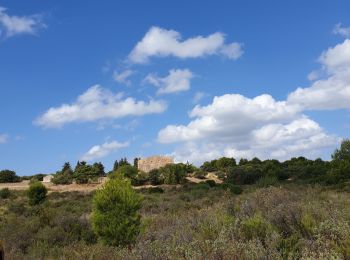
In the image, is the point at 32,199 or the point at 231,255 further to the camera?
the point at 32,199

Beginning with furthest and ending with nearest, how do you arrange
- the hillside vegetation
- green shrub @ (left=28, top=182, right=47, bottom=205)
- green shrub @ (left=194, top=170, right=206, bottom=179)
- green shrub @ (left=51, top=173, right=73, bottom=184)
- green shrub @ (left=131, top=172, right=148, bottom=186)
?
green shrub @ (left=194, top=170, right=206, bottom=179), green shrub @ (left=51, top=173, right=73, bottom=184), green shrub @ (left=131, top=172, right=148, bottom=186), green shrub @ (left=28, top=182, right=47, bottom=205), the hillside vegetation

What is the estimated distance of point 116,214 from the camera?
1384cm

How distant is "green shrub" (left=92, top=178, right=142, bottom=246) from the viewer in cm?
1340

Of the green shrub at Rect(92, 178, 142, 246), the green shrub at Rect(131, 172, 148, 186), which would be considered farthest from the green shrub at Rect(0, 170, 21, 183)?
the green shrub at Rect(92, 178, 142, 246)

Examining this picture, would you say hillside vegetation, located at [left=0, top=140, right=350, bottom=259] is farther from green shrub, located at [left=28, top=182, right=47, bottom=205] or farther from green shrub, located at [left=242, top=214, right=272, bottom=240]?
green shrub, located at [left=28, top=182, right=47, bottom=205]

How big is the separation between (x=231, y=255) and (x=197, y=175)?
6201cm

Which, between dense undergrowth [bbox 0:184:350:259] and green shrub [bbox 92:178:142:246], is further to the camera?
green shrub [bbox 92:178:142:246]

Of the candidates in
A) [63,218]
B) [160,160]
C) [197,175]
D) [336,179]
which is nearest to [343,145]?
[197,175]

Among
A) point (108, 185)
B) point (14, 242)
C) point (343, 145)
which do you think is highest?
point (343, 145)

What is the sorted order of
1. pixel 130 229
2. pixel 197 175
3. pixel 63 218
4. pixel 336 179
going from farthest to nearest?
pixel 197 175 → pixel 336 179 → pixel 63 218 → pixel 130 229

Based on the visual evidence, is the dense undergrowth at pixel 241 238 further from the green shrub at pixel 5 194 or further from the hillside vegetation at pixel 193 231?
the green shrub at pixel 5 194

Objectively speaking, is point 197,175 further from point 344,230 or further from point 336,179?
point 344,230

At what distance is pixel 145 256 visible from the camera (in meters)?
7.05

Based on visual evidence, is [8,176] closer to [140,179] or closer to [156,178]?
[140,179]
